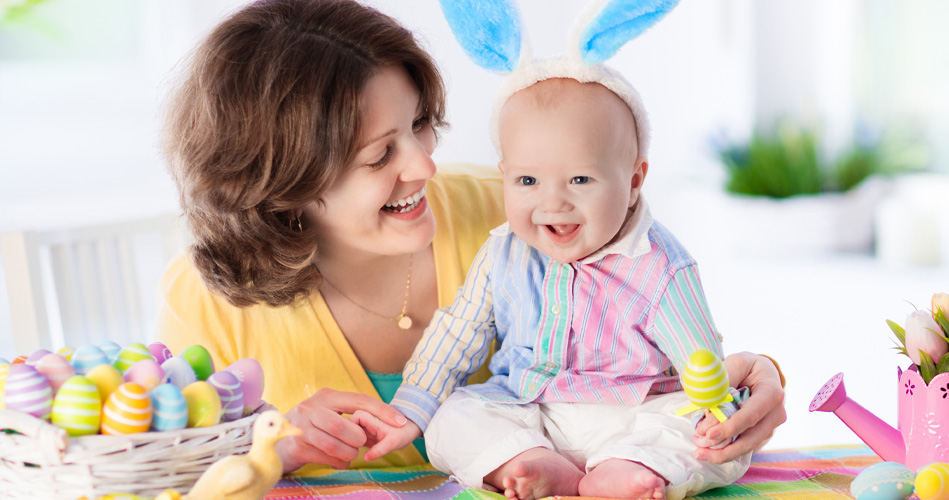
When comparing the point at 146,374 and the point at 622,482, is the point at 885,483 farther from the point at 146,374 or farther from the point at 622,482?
the point at 146,374

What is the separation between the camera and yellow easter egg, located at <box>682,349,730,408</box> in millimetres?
984

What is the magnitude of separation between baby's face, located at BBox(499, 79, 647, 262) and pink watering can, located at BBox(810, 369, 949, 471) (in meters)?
0.39

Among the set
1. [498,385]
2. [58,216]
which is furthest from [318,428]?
[58,216]

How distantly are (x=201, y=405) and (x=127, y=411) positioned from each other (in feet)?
0.25

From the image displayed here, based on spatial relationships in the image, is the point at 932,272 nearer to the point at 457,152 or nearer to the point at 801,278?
the point at 801,278

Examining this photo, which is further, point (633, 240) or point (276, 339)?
point (276, 339)

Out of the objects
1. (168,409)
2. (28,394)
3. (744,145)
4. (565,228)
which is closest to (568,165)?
(565,228)

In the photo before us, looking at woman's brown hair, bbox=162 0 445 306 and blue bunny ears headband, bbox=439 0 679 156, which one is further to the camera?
woman's brown hair, bbox=162 0 445 306

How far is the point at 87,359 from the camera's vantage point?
98cm

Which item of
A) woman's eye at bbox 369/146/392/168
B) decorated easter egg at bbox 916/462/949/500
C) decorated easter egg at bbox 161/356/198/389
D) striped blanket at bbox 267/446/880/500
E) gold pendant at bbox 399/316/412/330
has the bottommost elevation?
striped blanket at bbox 267/446/880/500

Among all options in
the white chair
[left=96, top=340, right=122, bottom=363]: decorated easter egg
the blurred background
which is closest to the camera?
[left=96, top=340, right=122, bottom=363]: decorated easter egg

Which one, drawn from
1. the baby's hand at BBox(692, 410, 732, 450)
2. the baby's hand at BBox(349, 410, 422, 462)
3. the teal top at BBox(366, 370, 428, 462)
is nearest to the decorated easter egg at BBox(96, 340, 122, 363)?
the baby's hand at BBox(349, 410, 422, 462)

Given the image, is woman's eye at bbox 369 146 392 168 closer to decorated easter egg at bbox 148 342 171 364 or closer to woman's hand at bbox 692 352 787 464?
decorated easter egg at bbox 148 342 171 364

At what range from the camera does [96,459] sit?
832mm
